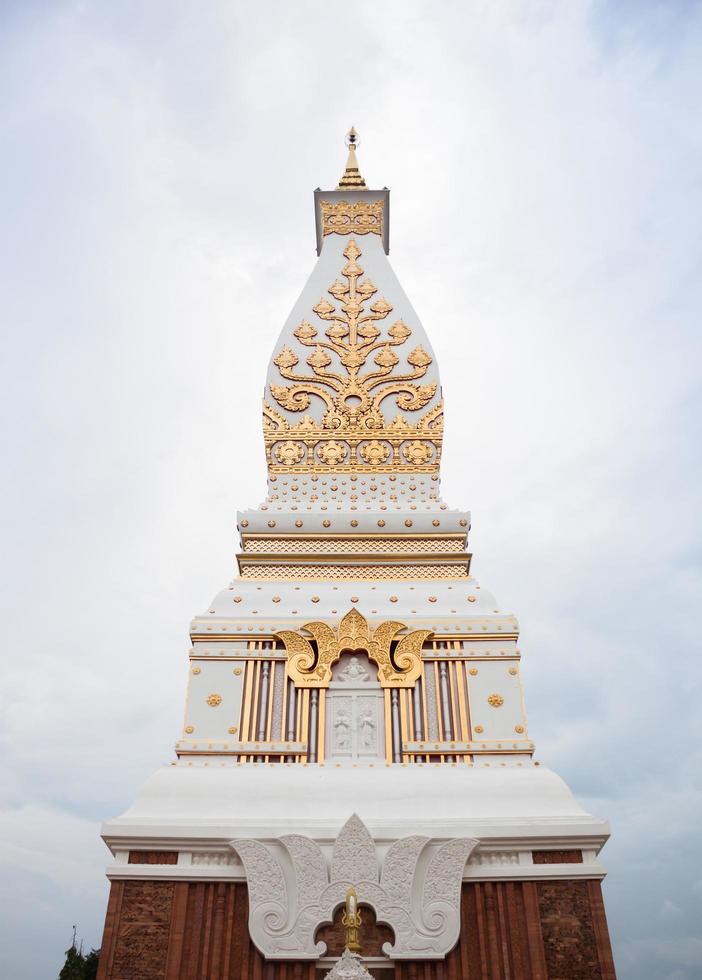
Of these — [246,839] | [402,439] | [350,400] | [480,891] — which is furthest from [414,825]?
[350,400]

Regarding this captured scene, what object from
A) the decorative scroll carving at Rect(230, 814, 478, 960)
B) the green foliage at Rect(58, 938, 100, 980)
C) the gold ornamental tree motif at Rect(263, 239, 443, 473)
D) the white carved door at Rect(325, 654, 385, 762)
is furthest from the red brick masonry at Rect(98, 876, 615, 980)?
the green foliage at Rect(58, 938, 100, 980)

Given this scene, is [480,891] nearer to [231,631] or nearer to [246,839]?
[246,839]

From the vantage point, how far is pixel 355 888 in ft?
23.9

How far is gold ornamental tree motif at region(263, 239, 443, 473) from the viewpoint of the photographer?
39.0ft

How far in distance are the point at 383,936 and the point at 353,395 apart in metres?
7.49

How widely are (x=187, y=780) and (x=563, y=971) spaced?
3869 mm

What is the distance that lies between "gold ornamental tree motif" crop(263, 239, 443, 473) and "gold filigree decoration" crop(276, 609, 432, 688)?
298 cm

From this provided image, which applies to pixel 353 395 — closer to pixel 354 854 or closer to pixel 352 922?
pixel 354 854

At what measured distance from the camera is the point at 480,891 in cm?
755

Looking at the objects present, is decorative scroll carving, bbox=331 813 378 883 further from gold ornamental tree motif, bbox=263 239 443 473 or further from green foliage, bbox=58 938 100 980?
green foliage, bbox=58 938 100 980

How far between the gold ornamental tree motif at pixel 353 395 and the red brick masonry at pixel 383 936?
5853mm

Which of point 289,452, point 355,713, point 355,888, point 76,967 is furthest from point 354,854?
point 76,967

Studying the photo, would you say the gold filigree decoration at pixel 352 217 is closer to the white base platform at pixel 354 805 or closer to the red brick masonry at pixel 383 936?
the white base platform at pixel 354 805

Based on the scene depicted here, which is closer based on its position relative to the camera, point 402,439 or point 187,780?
point 187,780
